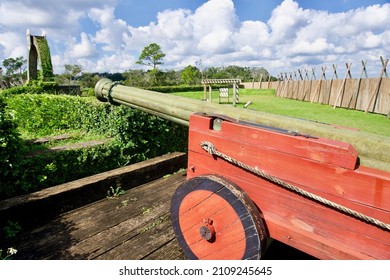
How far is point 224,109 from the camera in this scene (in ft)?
7.70

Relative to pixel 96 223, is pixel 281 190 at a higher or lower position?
higher

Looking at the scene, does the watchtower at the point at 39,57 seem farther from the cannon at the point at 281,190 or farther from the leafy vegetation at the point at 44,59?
the cannon at the point at 281,190

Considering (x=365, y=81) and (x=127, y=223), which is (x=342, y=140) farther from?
(x=365, y=81)

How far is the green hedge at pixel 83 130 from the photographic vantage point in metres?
3.75

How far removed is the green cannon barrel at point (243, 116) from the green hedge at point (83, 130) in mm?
1140

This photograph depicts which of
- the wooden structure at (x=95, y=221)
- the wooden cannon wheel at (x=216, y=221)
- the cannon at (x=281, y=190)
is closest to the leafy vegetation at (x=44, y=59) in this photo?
the wooden structure at (x=95, y=221)

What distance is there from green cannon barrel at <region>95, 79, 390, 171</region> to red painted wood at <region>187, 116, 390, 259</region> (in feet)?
0.58

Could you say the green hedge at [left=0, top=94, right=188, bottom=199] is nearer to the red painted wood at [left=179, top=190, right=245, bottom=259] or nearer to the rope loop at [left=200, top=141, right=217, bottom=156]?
the red painted wood at [left=179, top=190, right=245, bottom=259]

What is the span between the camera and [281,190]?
1.78 m

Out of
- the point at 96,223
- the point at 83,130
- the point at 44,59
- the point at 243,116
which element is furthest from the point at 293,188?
the point at 44,59

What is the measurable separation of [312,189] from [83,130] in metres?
6.40

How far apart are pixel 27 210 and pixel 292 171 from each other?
2640 mm

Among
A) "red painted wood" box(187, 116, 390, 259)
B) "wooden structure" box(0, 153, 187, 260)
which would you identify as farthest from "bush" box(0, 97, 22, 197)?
"red painted wood" box(187, 116, 390, 259)

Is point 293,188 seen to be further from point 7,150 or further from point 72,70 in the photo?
point 72,70
